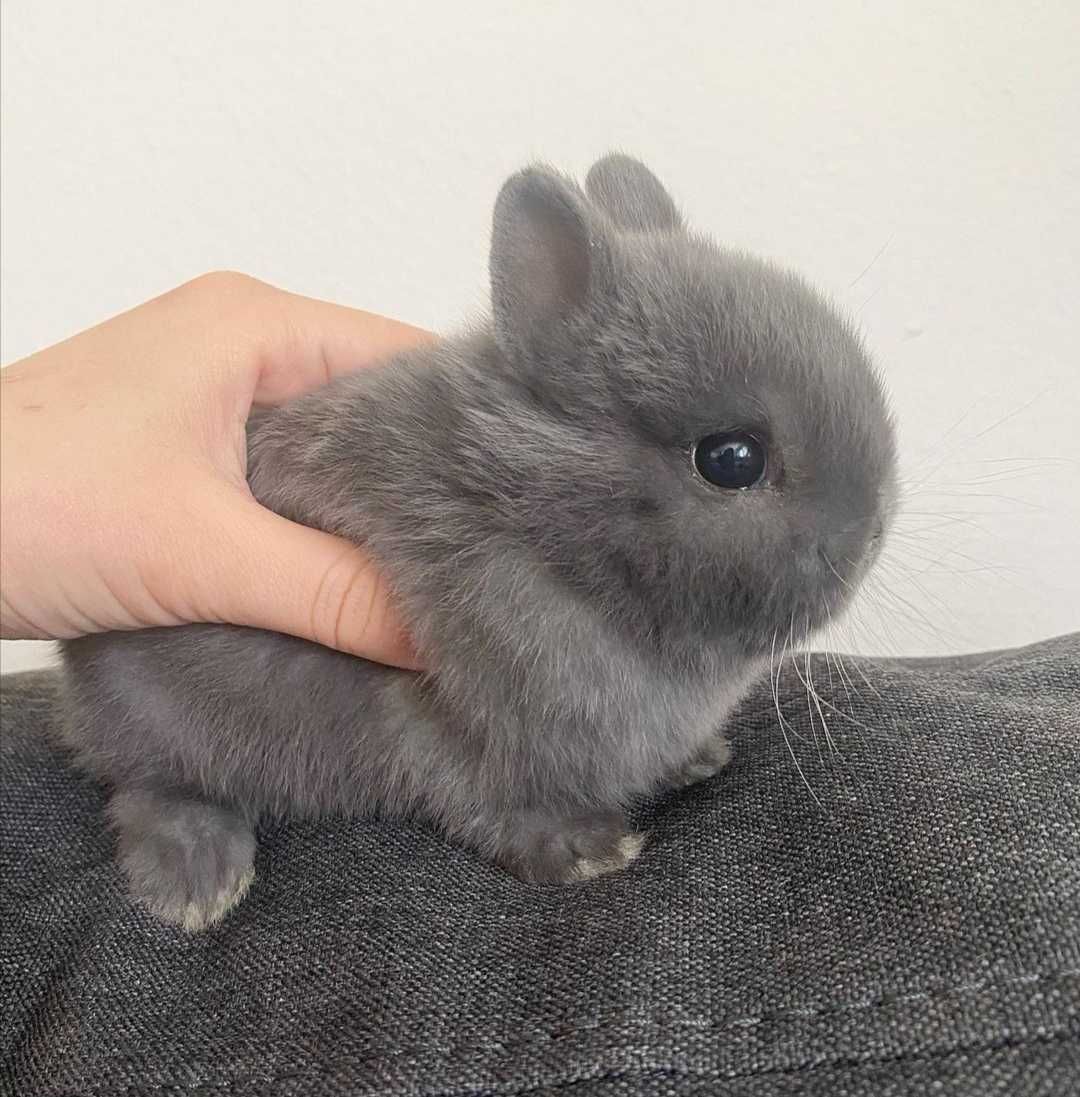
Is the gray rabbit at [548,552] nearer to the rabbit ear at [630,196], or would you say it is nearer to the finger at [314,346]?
the rabbit ear at [630,196]

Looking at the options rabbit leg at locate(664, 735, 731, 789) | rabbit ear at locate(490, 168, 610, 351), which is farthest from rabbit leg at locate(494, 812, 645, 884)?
rabbit ear at locate(490, 168, 610, 351)

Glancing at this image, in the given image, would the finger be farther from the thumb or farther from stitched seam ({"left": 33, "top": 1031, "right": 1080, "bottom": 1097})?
stitched seam ({"left": 33, "top": 1031, "right": 1080, "bottom": 1097})

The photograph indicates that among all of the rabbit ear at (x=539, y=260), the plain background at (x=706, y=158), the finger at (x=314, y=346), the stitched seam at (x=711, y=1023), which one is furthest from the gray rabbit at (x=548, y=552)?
the plain background at (x=706, y=158)

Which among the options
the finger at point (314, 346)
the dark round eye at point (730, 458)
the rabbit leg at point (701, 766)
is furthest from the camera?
the finger at point (314, 346)

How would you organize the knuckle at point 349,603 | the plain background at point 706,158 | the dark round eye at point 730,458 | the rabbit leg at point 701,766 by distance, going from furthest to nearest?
1. the plain background at point 706,158
2. the rabbit leg at point 701,766
3. the knuckle at point 349,603
4. the dark round eye at point 730,458

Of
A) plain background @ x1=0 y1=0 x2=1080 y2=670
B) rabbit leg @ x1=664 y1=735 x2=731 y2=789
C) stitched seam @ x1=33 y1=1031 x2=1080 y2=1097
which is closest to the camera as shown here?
stitched seam @ x1=33 y1=1031 x2=1080 y2=1097

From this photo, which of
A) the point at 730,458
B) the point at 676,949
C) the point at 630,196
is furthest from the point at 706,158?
the point at 676,949

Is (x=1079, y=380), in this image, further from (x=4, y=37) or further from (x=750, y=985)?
(x=4, y=37)
